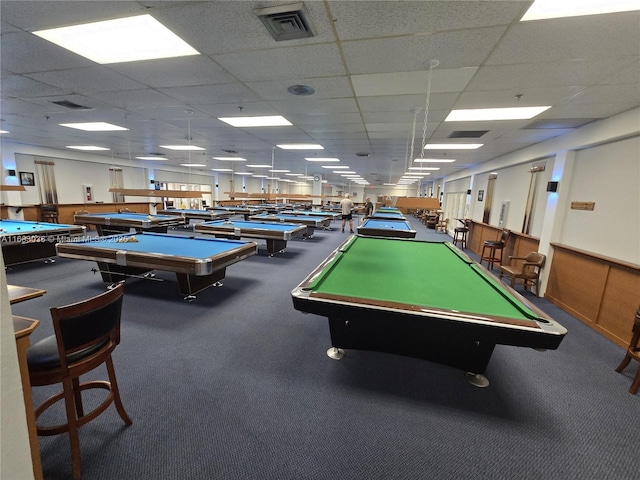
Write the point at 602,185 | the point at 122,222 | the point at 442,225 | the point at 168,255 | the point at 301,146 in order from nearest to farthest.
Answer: the point at 168,255 < the point at 602,185 < the point at 122,222 < the point at 301,146 < the point at 442,225

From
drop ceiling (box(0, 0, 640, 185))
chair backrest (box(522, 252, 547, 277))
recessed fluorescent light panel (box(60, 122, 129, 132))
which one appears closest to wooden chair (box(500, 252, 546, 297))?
chair backrest (box(522, 252, 547, 277))

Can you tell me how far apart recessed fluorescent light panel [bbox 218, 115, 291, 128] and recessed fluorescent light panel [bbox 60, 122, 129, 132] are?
9.42 ft

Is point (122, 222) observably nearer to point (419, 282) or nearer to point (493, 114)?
point (419, 282)

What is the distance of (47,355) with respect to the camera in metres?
1.44

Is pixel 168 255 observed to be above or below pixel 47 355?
above

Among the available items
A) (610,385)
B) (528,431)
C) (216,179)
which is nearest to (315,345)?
(528,431)

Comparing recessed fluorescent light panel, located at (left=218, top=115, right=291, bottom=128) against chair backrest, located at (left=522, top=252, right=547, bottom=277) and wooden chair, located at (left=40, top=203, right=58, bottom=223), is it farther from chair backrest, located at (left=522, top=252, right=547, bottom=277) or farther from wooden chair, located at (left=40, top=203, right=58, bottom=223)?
wooden chair, located at (left=40, top=203, right=58, bottom=223)

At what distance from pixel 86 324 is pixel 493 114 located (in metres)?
5.06

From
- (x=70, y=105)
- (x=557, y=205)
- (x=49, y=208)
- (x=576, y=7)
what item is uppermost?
(x=70, y=105)

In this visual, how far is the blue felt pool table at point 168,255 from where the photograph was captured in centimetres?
326

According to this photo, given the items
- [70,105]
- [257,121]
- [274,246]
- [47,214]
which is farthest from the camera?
[47,214]

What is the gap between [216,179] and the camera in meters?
17.6

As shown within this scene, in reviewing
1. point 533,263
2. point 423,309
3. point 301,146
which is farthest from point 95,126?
point 533,263

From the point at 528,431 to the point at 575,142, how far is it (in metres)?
4.48
